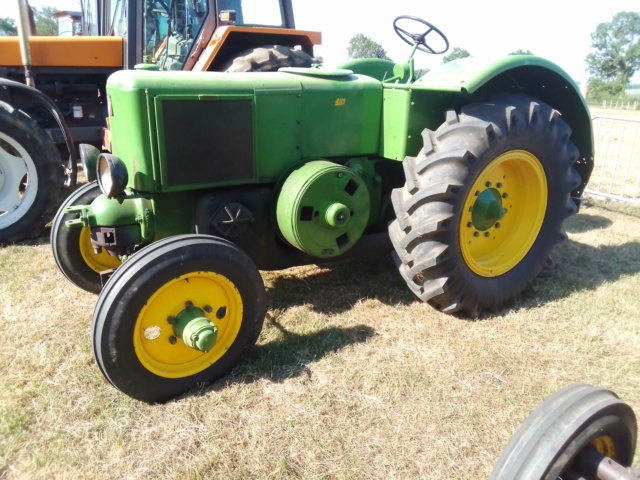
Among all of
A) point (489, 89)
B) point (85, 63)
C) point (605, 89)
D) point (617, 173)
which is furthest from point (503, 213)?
point (605, 89)

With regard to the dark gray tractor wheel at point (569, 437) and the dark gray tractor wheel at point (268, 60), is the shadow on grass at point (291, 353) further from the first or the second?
the dark gray tractor wheel at point (268, 60)

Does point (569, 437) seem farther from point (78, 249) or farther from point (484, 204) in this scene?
point (78, 249)

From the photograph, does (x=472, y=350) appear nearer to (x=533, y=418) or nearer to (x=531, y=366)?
(x=531, y=366)

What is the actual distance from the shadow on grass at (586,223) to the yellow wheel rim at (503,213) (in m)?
1.68

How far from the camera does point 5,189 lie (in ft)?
14.7

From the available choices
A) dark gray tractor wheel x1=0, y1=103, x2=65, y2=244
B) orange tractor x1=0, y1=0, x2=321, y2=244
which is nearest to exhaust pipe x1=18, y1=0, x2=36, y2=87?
orange tractor x1=0, y1=0, x2=321, y2=244

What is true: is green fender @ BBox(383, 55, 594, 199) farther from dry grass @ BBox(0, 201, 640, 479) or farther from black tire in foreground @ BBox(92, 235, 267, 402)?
black tire in foreground @ BBox(92, 235, 267, 402)

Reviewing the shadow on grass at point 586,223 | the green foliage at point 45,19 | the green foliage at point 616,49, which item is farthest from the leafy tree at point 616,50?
the shadow on grass at point 586,223

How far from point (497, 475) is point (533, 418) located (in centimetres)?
19

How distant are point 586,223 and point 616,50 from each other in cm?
6203

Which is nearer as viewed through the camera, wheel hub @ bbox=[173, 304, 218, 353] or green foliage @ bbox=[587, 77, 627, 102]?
wheel hub @ bbox=[173, 304, 218, 353]

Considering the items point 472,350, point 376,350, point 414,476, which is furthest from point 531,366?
point 414,476

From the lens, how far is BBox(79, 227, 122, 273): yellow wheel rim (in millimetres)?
3221

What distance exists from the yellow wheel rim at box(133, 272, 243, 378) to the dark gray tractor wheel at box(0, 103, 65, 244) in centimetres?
267
